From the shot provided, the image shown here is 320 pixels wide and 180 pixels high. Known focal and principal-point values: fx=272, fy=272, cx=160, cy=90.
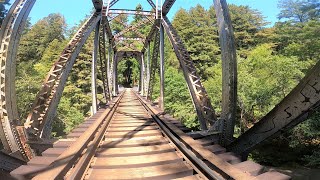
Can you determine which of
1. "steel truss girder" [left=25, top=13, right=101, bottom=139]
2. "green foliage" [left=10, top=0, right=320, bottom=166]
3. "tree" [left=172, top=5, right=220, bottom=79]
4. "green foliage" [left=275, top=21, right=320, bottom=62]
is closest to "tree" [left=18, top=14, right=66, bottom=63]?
"green foliage" [left=10, top=0, right=320, bottom=166]

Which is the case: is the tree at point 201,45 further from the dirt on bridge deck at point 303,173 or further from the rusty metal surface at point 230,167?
the rusty metal surface at point 230,167

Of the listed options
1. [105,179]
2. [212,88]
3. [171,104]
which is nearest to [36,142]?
[105,179]

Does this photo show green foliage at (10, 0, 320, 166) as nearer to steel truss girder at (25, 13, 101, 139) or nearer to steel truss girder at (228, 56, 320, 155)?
steel truss girder at (25, 13, 101, 139)

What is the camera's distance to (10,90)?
4.27 m

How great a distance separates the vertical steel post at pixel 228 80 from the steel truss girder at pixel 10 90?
3167mm

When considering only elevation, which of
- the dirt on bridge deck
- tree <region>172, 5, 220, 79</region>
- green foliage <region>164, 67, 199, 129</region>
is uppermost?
tree <region>172, 5, 220, 79</region>

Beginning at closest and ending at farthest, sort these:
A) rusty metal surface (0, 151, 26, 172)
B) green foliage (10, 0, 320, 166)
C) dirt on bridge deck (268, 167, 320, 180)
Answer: rusty metal surface (0, 151, 26, 172) < dirt on bridge deck (268, 167, 320, 180) < green foliage (10, 0, 320, 166)

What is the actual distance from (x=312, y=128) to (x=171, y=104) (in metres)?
16.7

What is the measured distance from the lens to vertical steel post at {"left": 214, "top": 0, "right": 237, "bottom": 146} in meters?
4.07

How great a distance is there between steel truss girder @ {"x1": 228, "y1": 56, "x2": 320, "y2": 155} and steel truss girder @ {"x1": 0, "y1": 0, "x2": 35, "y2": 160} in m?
3.42

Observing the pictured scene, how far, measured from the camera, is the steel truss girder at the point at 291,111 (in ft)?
8.64

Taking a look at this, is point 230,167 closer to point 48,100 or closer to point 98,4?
point 48,100

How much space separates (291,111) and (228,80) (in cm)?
136

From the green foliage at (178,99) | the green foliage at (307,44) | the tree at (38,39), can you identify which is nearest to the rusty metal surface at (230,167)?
the green foliage at (178,99)
